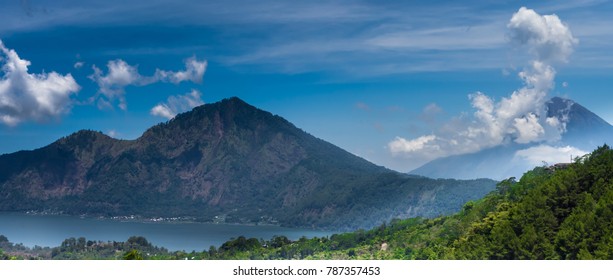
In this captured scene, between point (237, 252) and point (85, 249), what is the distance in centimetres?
5897

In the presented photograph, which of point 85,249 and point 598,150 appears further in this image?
point 85,249

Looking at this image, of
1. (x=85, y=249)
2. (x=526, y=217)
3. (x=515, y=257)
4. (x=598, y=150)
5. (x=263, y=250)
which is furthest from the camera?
(x=85, y=249)

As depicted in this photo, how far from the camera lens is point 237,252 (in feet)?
315

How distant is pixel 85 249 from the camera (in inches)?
5635
